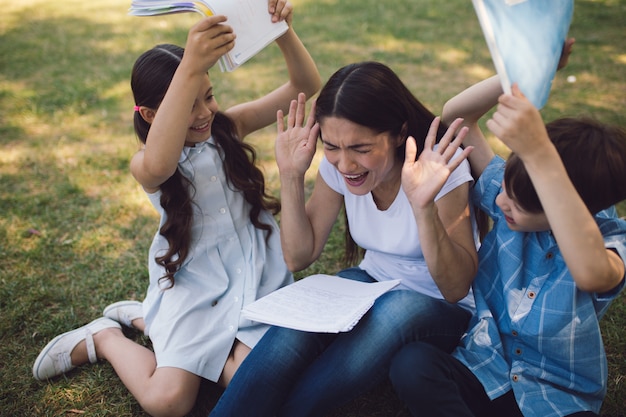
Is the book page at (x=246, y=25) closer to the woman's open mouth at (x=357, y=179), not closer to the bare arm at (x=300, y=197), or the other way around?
the bare arm at (x=300, y=197)

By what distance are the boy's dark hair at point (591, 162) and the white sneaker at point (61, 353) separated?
1887 mm

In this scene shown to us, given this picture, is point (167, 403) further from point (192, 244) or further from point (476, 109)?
point (476, 109)

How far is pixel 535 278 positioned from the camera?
1.83 meters

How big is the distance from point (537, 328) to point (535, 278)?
0.16 metres

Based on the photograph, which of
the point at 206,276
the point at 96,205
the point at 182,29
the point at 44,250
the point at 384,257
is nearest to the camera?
the point at 384,257

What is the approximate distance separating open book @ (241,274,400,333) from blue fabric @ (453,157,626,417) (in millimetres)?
368

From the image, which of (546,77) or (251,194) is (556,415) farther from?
(251,194)

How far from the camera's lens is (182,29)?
21.8 ft

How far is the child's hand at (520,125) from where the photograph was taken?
146 cm

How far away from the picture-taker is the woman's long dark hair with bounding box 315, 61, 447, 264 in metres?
1.93

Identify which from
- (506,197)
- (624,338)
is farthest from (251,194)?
(624,338)

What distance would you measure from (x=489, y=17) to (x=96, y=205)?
2828 mm

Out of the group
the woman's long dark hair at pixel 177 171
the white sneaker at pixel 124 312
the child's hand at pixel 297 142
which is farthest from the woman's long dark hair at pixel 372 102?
the white sneaker at pixel 124 312

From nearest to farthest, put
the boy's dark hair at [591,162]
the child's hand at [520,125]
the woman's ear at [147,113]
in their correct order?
the child's hand at [520,125], the boy's dark hair at [591,162], the woman's ear at [147,113]
